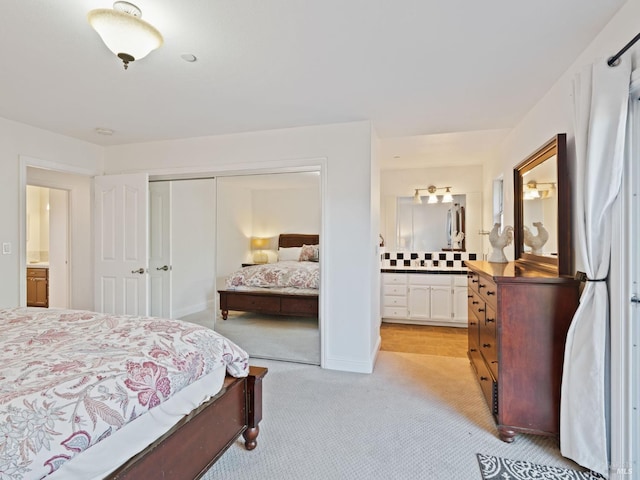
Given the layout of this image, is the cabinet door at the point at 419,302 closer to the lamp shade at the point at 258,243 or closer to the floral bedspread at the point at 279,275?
the floral bedspread at the point at 279,275

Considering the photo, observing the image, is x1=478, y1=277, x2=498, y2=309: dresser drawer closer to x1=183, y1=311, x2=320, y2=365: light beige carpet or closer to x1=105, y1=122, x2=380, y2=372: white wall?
x1=105, y1=122, x2=380, y2=372: white wall

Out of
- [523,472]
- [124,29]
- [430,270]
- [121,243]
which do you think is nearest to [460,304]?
[430,270]

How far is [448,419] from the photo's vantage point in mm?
2365

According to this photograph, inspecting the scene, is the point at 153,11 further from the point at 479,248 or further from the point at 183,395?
the point at 479,248

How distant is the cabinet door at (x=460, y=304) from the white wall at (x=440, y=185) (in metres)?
0.74

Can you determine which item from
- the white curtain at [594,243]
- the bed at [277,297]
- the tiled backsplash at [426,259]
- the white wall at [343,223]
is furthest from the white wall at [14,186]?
the white curtain at [594,243]

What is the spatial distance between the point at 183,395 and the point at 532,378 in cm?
197

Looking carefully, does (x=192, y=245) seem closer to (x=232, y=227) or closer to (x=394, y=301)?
(x=232, y=227)

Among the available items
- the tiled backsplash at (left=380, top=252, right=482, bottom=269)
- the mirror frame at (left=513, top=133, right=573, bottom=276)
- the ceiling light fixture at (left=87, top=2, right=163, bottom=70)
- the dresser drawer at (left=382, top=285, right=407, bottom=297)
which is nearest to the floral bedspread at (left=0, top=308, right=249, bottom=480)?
the ceiling light fixture at (left=87, top=2, right=163, bottom=70)

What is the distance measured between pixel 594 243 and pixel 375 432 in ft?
5.57

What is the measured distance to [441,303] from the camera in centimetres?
473

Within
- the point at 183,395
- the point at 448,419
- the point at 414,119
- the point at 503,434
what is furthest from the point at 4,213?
the point at 503,434

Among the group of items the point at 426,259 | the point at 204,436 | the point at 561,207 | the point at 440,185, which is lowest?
the point at 204,436

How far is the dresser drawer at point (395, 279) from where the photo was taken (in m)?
4.87
